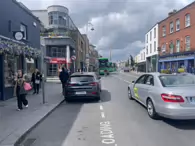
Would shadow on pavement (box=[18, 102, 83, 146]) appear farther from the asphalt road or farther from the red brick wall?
the red brick wall

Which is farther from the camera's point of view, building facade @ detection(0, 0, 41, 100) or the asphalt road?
building facade @ detection(0, 0, 41, 100)

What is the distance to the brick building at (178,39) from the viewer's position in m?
25.1

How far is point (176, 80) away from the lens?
5676 mm

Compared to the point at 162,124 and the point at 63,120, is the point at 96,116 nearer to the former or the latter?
the point at 63,120

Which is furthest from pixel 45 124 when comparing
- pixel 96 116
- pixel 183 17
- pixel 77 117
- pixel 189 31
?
pixel 183 17

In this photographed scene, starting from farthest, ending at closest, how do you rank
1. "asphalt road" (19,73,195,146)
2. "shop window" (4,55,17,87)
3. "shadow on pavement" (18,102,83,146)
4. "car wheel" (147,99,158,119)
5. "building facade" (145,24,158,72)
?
"building facade" (145,24,158,72), "shop window" (4,55,17,87), "car wheel" (147,99,158,119), "shadow on pavement" (18,102,83,146), "asphalt road" (19,73,195,146)

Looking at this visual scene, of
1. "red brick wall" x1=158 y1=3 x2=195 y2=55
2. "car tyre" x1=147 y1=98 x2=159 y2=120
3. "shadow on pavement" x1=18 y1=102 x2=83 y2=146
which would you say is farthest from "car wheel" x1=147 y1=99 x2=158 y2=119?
"red brick wall" x1=158 y1=3 x2=195 y2=55

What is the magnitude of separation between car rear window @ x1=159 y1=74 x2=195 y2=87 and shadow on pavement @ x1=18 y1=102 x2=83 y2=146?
10.6ft

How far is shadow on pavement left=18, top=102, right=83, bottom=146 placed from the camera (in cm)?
422

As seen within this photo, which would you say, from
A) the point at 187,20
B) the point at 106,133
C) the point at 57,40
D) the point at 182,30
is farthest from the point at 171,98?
the point at 182,30

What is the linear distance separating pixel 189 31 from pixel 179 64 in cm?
550

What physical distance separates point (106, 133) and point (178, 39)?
2772cm

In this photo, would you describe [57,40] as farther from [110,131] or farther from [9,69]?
[110,131]

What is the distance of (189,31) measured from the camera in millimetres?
25406
